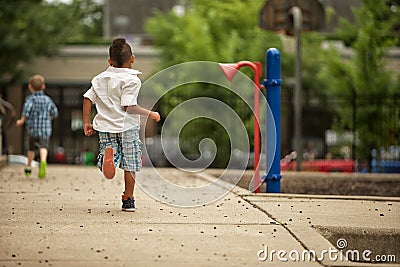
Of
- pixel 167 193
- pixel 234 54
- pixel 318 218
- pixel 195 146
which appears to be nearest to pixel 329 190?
pixel 167 193

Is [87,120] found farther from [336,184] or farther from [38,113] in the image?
[336,184]

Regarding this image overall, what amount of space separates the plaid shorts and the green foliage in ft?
78.2

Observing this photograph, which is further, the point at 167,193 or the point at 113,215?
the point at 167,193

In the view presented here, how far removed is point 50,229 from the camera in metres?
6.59

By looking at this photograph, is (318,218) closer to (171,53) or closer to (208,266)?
(208,266)

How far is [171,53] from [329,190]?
22068mm

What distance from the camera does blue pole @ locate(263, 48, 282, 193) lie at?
1027cm

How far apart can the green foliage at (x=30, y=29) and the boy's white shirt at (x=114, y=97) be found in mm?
23807

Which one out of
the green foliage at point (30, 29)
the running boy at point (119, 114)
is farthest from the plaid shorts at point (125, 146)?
the green foliage at point (30, 29)

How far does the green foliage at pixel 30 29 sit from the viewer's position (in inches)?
1252

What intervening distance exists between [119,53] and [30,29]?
26.3 metres

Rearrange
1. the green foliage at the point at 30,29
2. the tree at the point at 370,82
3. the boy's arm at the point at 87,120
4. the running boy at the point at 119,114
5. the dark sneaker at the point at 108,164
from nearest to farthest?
the dark sneaker at the point at 108,164, the running boy at the point at 119,114, the boy's arm at the point at 87,120, the tree at the point at 370,82, the green foliage at the point at 30,29

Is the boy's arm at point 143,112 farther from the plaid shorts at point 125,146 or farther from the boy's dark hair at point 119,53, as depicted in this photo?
the boy's dark hair at point 119,53

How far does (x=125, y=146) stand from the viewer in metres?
7.99
